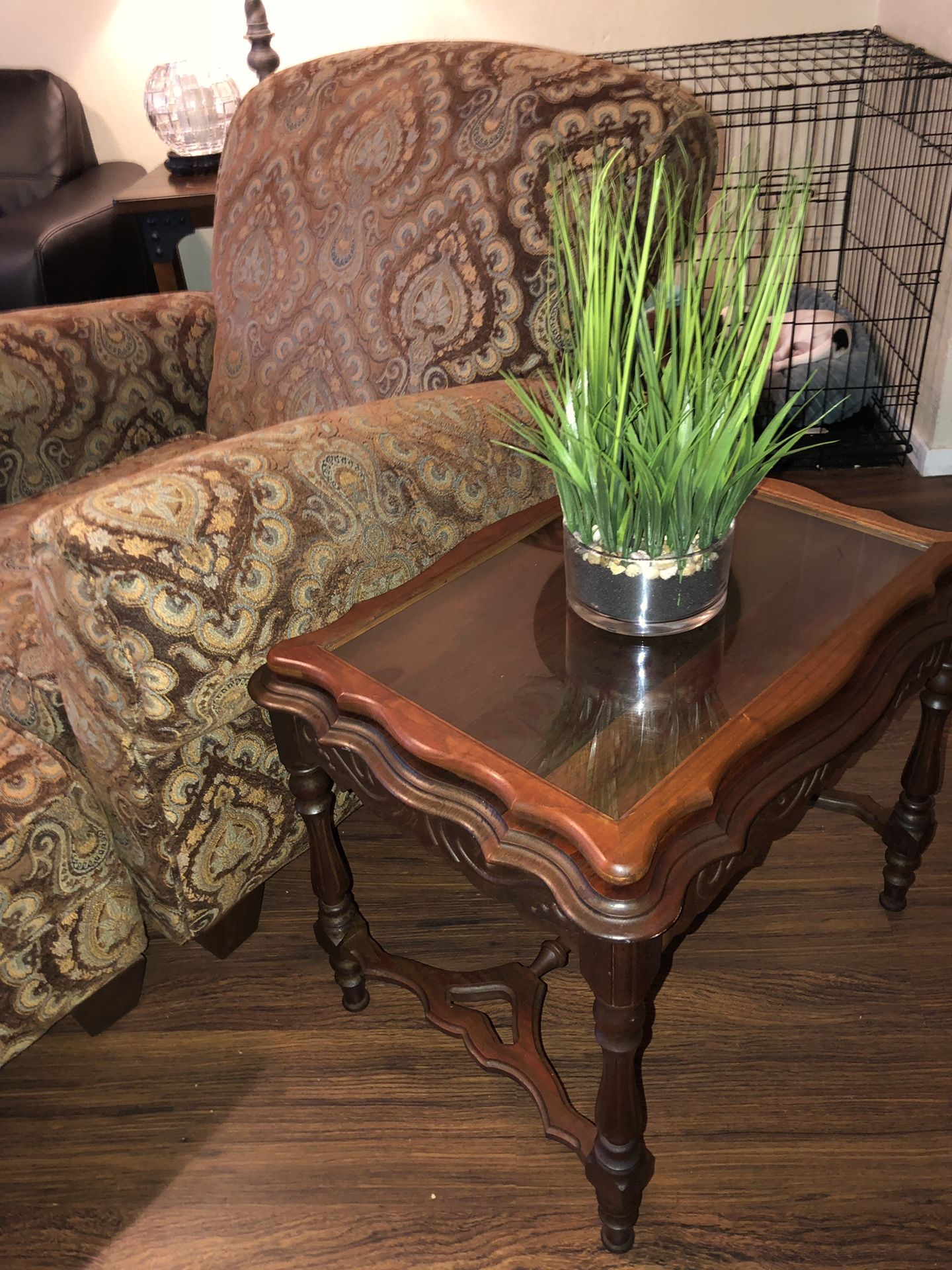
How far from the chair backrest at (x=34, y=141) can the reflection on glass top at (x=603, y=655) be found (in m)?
1.91

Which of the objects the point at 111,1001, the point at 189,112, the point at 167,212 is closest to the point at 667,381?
the point at 111,1001

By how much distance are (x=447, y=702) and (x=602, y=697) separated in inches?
4.8

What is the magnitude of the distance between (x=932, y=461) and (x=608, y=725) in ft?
5.39

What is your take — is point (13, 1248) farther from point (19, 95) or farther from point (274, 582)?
point (19, 95)

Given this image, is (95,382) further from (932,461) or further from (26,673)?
(932,461)

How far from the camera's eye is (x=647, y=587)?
806 millimetres

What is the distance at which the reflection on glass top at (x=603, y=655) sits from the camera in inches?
28.6

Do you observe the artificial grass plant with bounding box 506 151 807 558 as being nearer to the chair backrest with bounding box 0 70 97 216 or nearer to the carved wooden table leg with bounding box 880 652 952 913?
the carved wooden table leg with bounding box 880 652 952 913

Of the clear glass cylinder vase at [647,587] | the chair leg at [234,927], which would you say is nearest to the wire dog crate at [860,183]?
the clear glass cylinder vase at [647,587]

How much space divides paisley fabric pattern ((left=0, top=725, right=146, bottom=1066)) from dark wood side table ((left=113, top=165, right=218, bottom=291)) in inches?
51.9

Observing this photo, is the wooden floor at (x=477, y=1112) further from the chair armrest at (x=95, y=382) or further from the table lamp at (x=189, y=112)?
the table lamp at (x=189, y=112)

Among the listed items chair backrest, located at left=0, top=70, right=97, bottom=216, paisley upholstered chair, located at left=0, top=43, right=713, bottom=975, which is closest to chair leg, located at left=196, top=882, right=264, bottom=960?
paisley upholstered chair, located at left=0, top=43, right=713, bottom=975

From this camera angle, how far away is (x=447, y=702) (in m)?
0.78

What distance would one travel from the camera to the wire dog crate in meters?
2.00
